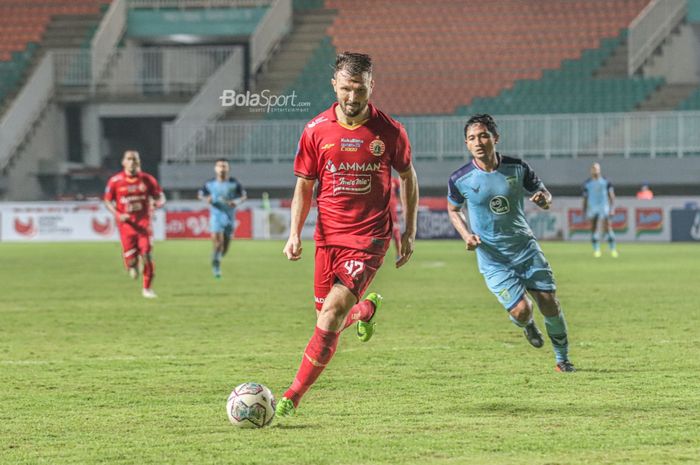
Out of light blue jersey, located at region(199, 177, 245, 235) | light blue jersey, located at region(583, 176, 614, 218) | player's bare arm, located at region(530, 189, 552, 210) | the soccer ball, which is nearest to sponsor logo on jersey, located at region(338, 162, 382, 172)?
the soccer ball

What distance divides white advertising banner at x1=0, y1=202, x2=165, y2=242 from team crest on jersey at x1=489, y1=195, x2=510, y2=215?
32.5m

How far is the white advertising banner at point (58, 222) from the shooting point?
4147cm

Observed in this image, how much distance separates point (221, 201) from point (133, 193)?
482 centimetres

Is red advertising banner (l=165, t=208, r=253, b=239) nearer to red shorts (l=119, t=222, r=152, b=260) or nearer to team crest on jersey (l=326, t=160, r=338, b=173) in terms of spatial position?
red shorts (l=119, t=222, r=152, b=260)

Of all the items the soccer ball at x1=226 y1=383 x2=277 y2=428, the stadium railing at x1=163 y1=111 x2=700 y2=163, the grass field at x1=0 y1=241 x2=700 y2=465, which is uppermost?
the stadium railing at x1=163 y1=111 x2=700 y2=163

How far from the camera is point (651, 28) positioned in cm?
4134

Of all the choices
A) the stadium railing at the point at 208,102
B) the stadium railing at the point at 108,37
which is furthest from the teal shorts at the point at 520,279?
the stadium railing at the point at 108,37

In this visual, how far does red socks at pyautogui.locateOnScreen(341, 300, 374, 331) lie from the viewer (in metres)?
8.12

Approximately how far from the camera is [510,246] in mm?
9781

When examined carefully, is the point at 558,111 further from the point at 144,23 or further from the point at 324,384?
the point at 324,384

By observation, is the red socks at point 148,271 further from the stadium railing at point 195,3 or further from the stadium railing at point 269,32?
the stadium railing at point 195,3

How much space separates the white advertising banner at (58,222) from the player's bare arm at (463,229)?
3213 centimetres

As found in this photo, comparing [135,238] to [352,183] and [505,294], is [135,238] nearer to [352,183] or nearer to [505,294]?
[505,294]

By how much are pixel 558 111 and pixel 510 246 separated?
32.3 metres
